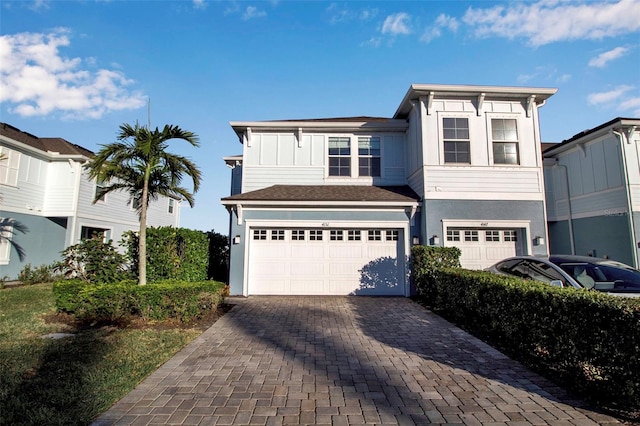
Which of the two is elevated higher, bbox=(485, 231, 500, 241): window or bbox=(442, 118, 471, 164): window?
bbox=(442, 118, 471, 164): window

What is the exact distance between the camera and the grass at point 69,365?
3093mm

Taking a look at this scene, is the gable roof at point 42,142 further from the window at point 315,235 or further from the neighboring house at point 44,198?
the window at point 315,235

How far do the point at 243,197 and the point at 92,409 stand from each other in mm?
7568

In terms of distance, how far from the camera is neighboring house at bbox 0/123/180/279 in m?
13.0

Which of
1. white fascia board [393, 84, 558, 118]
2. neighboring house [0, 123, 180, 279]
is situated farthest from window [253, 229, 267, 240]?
neighboring house [0, 123, 180, 279]

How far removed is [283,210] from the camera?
10.2 m

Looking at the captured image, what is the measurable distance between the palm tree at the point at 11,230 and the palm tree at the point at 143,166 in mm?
9385

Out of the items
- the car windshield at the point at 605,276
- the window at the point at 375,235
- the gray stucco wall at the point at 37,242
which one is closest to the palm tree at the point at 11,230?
the gray stucco wall at the point at 37,242

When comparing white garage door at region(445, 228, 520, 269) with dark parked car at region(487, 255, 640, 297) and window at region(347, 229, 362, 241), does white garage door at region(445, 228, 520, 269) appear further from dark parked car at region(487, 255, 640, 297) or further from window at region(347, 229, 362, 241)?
dark parked car at region(487, 255, 640, 297)

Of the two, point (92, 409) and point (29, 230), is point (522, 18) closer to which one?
point (92, 409)

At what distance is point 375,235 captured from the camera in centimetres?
1034

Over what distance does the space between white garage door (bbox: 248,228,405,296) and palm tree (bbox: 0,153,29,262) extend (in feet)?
37.1

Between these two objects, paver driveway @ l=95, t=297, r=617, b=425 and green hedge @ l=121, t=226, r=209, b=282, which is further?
green hedge @ l=121, t=226, r=209, b=282

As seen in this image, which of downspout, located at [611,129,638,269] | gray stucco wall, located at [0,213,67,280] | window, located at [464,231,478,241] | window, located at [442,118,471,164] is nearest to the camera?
window, located at [464,231,478,241]
